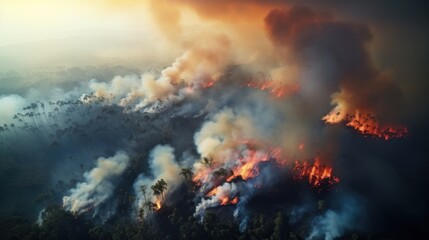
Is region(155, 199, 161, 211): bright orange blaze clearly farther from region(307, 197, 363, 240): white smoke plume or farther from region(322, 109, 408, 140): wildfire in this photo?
region(322, 109, 408, 140): wildfire

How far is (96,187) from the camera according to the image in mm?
169750

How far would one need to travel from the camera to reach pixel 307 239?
123000 millimetres

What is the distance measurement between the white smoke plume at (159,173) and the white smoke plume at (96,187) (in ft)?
A: 43.4

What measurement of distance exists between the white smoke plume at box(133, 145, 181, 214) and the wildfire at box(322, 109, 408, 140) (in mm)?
83467

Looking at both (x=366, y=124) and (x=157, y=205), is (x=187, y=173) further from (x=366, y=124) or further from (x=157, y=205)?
(x=366, y=124)

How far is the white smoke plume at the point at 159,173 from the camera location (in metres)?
159

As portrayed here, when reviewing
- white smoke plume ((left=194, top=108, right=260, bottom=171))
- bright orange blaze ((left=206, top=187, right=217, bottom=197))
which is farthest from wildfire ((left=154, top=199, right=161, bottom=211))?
white smoke plume ((left=194, top=108, right=260, bottom=171))

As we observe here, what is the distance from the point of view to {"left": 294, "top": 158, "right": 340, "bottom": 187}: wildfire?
14941cm

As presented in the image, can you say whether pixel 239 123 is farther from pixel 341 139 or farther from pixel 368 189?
pixel 368 189

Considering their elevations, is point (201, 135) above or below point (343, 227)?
above

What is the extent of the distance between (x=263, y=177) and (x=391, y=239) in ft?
176

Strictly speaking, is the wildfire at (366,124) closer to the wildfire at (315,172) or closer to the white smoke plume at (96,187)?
the wildfire at (315,172)

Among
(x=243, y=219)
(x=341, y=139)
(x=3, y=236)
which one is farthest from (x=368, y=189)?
(x=3, y=236)

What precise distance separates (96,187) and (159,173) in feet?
98.2
